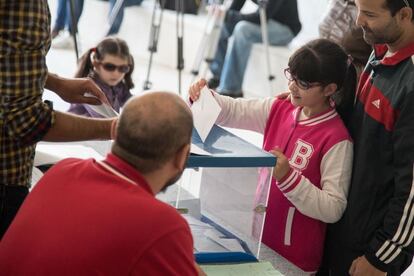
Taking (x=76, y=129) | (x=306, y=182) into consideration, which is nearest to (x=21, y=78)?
(x=76, y=129)

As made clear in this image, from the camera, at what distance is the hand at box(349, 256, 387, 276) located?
5.74ft

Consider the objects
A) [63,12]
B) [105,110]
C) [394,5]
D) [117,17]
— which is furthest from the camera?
[117,17]

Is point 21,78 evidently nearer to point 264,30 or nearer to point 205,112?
point 205,112

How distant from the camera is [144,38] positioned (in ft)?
22.3

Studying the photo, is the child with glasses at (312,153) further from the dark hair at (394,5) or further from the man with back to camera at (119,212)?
the man with back to camera at (119,212)

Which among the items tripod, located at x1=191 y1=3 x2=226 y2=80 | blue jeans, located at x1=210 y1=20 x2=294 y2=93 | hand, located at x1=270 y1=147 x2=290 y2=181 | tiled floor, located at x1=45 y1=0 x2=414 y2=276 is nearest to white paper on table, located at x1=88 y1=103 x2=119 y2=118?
hand, located at x1=270 y1=147 x2=290 y2=181

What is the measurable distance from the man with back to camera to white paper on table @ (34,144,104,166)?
0.82m

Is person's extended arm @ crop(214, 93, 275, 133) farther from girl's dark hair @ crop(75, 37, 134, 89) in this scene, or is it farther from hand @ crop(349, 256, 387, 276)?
girl's dark hair @ crop(75, 37, 134, 89)

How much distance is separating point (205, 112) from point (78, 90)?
0.37 m

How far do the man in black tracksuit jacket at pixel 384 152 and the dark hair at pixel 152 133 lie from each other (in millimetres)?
672

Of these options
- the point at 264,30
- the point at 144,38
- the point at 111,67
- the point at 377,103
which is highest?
the point at 377,103

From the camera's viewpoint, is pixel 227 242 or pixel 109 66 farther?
pixel 109 66

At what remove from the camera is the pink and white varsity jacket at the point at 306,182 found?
1804 millimetres

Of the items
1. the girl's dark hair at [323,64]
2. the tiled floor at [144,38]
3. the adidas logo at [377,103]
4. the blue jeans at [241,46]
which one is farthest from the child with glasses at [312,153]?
the tiled floor at [144,38]
